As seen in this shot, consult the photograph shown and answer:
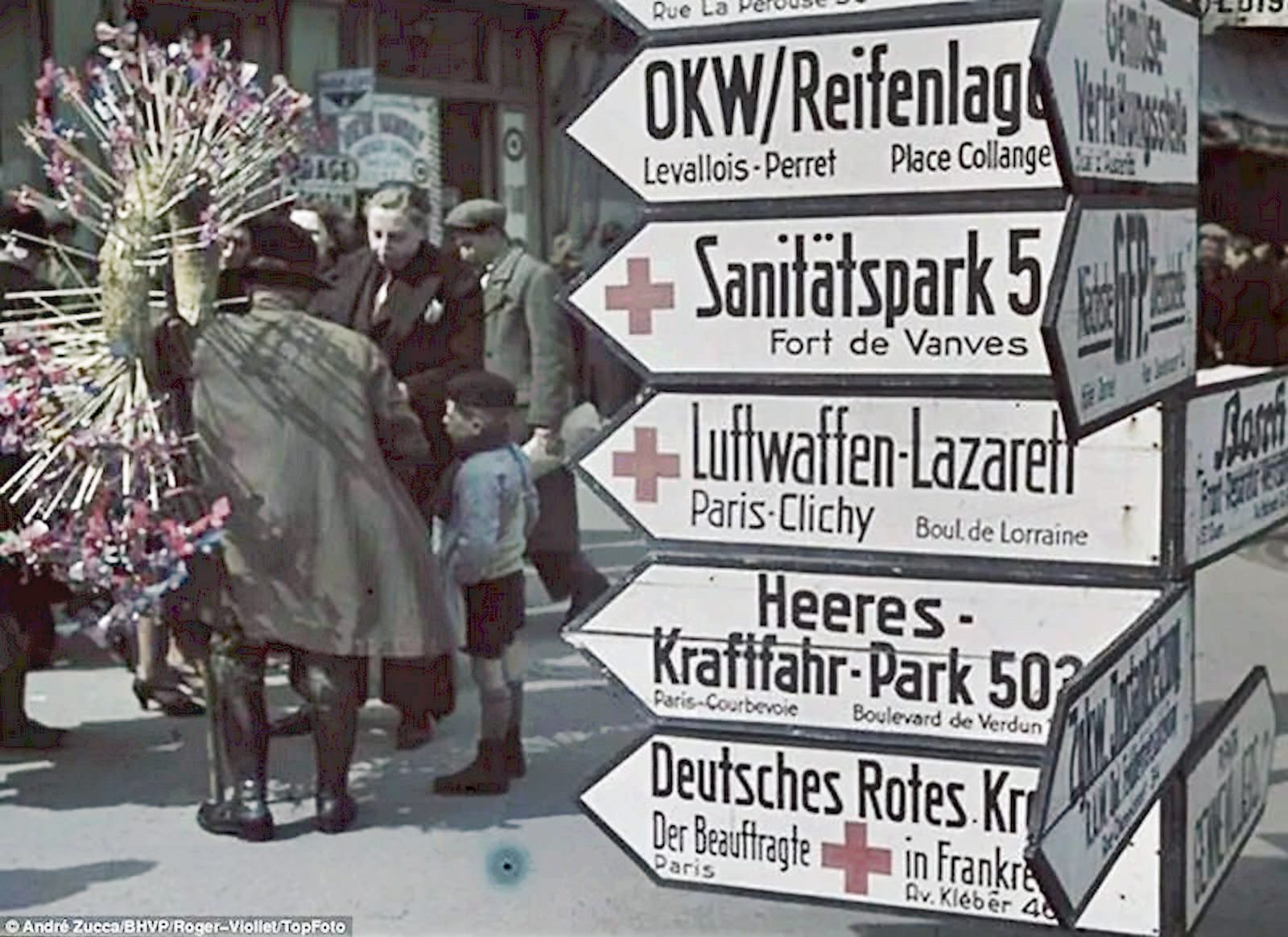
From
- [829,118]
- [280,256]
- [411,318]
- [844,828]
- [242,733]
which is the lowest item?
[242,733]

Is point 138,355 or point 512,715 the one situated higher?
point 138,355

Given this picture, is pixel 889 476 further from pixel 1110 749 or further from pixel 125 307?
pixel 125 307

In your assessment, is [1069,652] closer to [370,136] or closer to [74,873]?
[74,873]

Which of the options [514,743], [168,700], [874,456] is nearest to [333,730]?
[514,743]

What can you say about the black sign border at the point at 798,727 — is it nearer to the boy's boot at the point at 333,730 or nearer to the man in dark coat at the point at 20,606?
the boy's boot at the point at 333,730

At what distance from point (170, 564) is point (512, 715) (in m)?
1.34

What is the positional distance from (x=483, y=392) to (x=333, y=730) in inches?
46.2

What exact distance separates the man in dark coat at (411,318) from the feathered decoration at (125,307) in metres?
1.17

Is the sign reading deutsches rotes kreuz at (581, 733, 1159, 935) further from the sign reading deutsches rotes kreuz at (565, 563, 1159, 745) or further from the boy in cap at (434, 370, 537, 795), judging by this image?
the boy in cap at (434, 370, 537, 795)

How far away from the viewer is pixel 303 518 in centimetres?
495

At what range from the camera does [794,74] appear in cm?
292

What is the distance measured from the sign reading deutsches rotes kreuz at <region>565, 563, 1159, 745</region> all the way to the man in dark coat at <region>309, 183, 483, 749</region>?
2.82 m

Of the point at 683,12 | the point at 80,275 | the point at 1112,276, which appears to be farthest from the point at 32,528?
the point at 1112,276

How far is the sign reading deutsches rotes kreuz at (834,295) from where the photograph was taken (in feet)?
9.20
